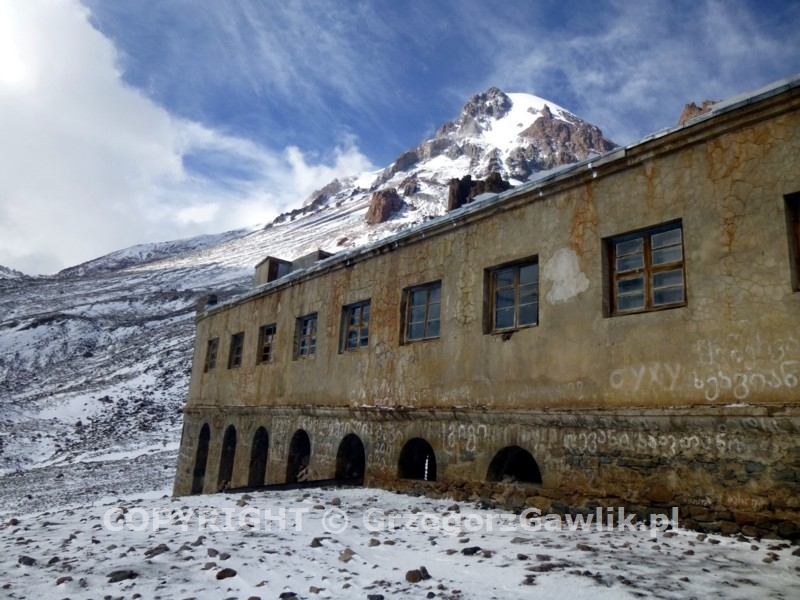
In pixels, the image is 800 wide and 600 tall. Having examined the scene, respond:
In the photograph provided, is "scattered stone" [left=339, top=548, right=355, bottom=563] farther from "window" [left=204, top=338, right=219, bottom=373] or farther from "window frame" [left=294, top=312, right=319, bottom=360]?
"window" [left=204, top=338, right=219, bottom=373]

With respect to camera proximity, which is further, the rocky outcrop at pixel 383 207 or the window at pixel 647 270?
the rocky outcrop at pixel 383 207

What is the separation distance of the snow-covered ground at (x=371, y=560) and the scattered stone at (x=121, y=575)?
10 mm

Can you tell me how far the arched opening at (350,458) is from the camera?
1235 cm

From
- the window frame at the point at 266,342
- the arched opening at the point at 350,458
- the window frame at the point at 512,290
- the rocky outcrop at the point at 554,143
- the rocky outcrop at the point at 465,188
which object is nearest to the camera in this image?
the window frame at the point at 512,290

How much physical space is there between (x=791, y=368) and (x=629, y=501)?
2383 mm

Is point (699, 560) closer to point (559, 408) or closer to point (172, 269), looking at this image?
point (559, 408)

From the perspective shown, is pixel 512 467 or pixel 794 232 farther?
pixel 512 467

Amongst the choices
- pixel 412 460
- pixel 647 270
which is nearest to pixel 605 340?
pixel 647 270

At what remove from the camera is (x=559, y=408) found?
322 inches

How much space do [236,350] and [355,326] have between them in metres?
6.61

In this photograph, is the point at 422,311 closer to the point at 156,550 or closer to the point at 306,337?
the point at 306,337

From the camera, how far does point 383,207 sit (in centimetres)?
10200

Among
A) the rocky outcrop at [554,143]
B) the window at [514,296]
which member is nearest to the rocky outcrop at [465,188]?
the window at [514,296]

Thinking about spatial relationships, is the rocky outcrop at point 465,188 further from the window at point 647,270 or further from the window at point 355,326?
the window at point 647,270
